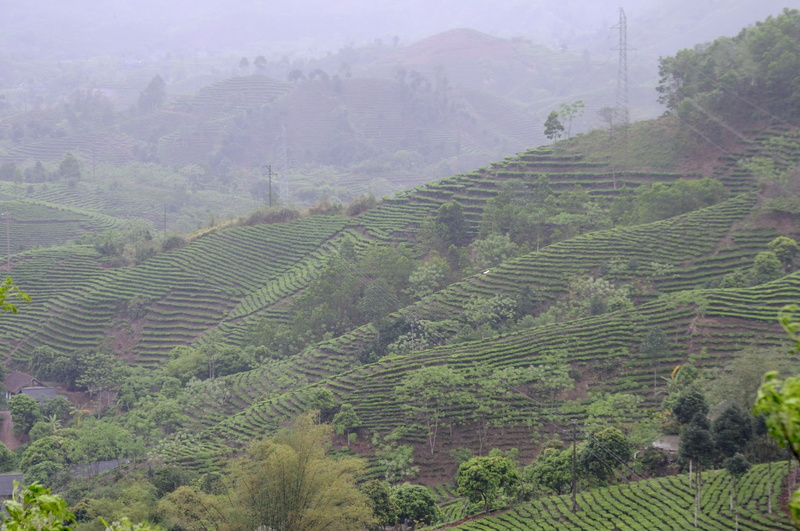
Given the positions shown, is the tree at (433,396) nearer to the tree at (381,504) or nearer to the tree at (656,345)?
the tree at (381,504)

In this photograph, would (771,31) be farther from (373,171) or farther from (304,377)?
(373,171)

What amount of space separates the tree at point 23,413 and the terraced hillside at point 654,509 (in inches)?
770

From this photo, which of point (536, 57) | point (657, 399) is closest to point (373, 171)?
point (536, 57)

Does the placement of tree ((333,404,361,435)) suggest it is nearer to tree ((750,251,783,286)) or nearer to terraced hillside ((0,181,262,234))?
tree ((750,251,783,286))

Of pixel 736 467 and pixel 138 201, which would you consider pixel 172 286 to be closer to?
pixel 736 467

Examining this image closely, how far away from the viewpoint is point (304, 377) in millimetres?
30391

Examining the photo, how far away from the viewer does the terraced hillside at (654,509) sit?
16391 millimetres

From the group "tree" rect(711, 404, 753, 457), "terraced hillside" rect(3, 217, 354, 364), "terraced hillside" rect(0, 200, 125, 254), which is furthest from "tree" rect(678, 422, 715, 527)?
"terraced hillside" rect(0, 200, 125, 254)

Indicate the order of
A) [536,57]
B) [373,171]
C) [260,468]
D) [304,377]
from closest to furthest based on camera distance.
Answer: [260,468], [304,377], [373,171], [536,57]

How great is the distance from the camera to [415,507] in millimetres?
19250

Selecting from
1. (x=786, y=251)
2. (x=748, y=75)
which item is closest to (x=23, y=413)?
(x=786, y=251)

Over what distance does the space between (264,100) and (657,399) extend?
88.7m

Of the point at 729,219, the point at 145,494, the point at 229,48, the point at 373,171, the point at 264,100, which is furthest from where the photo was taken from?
the point at 229,48

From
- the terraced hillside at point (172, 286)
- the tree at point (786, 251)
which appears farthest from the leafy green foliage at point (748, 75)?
the terraced hillside at point (172, 286)
